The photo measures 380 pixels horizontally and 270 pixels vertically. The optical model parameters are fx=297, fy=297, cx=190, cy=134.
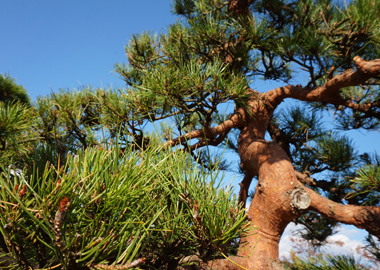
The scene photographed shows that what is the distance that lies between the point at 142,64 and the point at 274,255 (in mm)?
1316

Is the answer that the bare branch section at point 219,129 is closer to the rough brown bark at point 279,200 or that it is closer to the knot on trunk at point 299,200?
the rough brown bark at point 279,200

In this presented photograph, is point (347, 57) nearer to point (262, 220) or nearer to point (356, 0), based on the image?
point (356, 0)

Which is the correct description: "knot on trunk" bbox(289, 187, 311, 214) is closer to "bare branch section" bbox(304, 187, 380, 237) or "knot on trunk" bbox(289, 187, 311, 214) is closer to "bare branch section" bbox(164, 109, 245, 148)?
"bare branch section" bbox(304, 187, 380, 237)

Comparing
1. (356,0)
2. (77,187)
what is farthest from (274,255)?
(356,0)

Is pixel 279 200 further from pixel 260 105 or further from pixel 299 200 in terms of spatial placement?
pixel 260 105

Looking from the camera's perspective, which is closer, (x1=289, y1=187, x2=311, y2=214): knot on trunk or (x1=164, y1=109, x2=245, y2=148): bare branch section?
(x1=289, y1=187, x2=311, y2=214): knot on trunk

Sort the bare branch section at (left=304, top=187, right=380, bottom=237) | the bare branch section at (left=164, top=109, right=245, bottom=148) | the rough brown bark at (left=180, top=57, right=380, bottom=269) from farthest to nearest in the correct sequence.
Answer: the bare branch section at (left=164, top=109, right=245, bottom=148) → the bare branch section at (left=304, top=187, right=380, bottom=237) → the rough brown bark at (left=180, top=57, right=380, bottom=269)

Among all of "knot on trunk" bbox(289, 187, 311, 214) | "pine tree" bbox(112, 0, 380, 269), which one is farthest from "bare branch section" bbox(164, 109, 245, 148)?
"knot on trunk" bbox(289, 187, 311, 214)

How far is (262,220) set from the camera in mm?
1280

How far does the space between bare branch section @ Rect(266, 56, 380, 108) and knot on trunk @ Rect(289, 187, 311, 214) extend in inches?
21.9

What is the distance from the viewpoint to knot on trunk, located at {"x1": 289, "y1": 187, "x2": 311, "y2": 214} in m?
1.23

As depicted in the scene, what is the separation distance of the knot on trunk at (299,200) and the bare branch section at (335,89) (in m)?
0.56

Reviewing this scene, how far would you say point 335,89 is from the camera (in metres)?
1.47

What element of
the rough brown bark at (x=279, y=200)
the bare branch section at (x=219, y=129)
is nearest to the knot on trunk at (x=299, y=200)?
the rough brown bark at (x=279, y=200)
